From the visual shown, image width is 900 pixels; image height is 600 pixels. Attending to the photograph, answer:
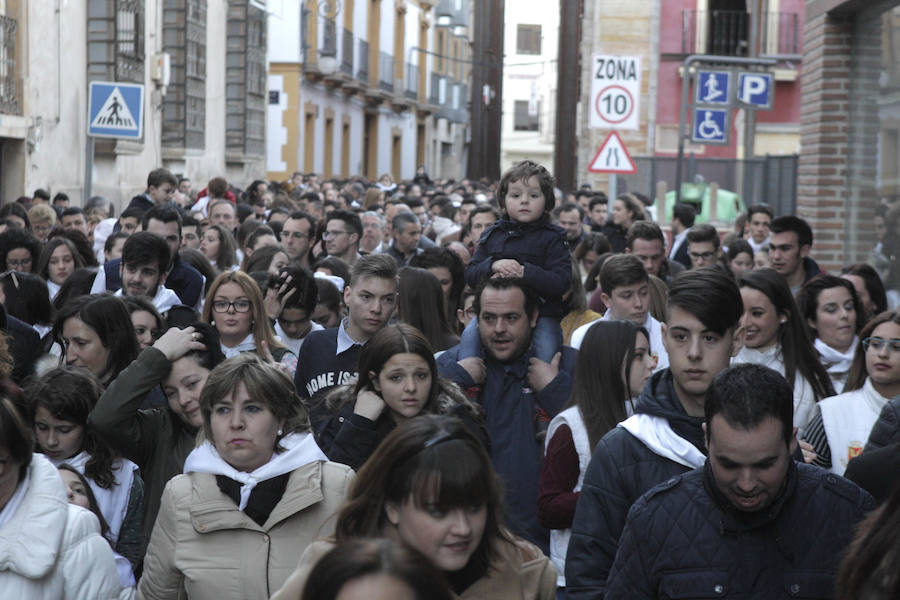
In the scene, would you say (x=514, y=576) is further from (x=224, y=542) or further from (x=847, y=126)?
(x=847, y=126)

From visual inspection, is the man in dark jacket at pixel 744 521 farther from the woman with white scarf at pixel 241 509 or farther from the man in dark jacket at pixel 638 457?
the woman with white scarf at pixel 241 509

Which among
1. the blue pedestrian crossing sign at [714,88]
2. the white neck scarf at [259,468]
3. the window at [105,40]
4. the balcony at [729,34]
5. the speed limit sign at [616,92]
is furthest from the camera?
the balcony at [729,34]

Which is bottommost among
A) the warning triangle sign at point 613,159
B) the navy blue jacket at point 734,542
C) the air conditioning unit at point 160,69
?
the navy blue jacket at point 734,542

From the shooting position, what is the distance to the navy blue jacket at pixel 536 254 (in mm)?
6422

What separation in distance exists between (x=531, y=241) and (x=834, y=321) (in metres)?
1.54

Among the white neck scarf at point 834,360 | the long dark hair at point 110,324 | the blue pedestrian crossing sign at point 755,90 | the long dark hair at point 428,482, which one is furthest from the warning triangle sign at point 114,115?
the long dark hair at point 428,482

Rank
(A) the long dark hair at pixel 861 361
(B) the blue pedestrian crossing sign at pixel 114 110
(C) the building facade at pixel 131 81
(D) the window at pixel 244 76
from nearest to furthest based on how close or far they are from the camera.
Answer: (A) the long dark hair at pixel 861 361 → (B) the blue pedestrian crossing sign at pixel 114 110 → (C) the building facade at pixel 131 81 → (D) the window at pixel 244 76

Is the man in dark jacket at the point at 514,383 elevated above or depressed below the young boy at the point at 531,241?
below

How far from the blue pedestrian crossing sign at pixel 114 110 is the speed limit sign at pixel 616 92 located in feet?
16.8

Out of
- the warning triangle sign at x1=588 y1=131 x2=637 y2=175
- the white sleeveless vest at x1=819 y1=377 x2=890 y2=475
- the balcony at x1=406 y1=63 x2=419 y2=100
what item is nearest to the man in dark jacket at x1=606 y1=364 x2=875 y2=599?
the white sleeveless vest at x1=819 y1=377 x2=890 y2=475

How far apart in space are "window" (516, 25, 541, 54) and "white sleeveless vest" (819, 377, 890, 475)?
8134 cm

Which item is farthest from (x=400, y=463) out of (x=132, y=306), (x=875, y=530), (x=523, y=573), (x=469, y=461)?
(x=132, y=306)

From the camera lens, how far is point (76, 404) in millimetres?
4809

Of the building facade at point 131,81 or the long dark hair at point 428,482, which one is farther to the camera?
the building facade at point 131,81
